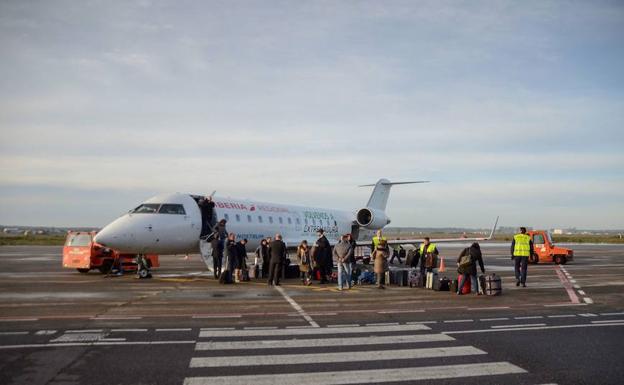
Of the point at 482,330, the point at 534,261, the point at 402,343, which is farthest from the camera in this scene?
the point at 534,261

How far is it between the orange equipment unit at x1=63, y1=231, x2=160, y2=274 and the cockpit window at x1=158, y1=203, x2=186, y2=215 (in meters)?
2.49

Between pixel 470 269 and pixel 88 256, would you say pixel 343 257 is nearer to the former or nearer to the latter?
pixel 470 269

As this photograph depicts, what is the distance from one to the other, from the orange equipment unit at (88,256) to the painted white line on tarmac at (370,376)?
17.1 meters

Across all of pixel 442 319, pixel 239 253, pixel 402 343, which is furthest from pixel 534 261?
pixel 402 343

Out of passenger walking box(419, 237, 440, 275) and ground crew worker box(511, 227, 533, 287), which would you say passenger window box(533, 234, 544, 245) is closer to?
ground crew worker box(511, 227, 533, 287)

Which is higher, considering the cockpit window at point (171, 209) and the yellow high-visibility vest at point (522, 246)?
the cockpit window at point (171, 209)

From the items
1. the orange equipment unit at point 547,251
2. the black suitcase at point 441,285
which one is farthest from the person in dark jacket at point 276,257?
the orange equipment unit at point 547,251

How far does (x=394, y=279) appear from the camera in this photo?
62.1 ft

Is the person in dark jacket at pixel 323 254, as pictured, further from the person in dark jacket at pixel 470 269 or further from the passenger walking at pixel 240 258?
the person in dark jacket at pixel 470 269

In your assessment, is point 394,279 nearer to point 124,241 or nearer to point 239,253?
point 239,253

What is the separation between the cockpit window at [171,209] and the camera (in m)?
21.2

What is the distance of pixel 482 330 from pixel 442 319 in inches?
51.7

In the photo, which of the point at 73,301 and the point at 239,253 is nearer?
the point at 73,301

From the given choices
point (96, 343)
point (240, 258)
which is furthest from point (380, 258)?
point (96, 343)
